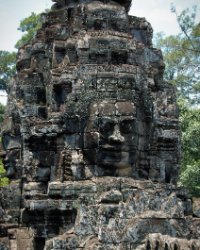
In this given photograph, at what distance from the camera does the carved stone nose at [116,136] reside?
1212cm

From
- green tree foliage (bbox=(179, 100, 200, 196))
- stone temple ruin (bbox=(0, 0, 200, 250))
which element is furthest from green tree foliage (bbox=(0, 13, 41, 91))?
stone temple ruin (bbox=(0, 0, 200, 250))

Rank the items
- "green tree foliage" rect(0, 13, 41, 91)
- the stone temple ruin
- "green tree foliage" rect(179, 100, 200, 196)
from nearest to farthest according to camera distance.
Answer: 1. the stone temple ruin
2. "green tree foliage" rect(179, 100, 200, 196)
3. "green tree foliage" rect(0, 13, 41, 91)

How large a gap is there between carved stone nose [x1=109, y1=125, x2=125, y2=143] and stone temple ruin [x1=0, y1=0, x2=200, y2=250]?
0.8 inches

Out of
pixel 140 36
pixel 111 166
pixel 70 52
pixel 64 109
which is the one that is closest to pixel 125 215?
pixel 111 166

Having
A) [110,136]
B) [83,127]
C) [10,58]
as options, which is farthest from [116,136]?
[10,58]

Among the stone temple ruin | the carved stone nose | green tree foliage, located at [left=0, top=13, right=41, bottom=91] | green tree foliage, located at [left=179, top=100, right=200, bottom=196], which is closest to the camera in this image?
the stone temple ruin

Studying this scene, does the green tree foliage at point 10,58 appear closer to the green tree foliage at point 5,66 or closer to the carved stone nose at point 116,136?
the green tree foliage at point 5,66

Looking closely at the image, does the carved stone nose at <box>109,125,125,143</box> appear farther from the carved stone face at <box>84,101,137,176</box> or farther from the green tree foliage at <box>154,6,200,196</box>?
the green tree foliage at <box>154,6,200,196</box>

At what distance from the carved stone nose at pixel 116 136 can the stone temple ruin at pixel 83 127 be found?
2 cm

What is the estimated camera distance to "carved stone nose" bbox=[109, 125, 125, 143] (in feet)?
39.8

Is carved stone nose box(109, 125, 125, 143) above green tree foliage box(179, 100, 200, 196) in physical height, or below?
below

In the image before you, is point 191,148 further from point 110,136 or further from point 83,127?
point 110,136

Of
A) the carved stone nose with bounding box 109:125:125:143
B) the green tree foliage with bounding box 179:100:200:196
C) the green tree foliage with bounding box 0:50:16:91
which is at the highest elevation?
the green tree foliage with bounding box 0:50:16:91

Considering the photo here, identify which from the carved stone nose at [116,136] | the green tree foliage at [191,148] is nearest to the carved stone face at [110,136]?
the carved stone nose at [116,136]
